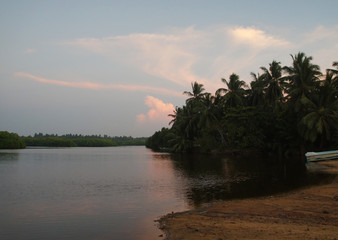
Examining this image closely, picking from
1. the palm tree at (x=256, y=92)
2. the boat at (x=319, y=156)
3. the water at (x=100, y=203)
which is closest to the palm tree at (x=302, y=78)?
the boat at (x=319, y=156)

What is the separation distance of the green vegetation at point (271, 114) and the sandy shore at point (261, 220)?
2853 cm

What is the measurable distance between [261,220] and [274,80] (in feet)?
155

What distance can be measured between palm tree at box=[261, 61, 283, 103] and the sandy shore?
41.3 meters

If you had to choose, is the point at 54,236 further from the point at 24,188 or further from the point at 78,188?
the point at 24,188

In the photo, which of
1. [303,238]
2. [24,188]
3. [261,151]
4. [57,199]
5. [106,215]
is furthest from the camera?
[261,151]

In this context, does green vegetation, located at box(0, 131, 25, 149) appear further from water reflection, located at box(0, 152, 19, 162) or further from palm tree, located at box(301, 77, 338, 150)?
palm tree, located at box(301, 77, 338, 150)

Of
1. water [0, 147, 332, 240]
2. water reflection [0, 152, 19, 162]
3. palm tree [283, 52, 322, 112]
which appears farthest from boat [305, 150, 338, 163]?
water reflection [0, 152, 19, 162]

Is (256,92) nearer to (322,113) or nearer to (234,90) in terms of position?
(234,90)

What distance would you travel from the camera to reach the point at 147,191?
19.9 meters

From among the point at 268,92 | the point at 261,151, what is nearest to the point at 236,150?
the point at 261,151

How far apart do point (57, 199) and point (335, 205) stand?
14723 mm

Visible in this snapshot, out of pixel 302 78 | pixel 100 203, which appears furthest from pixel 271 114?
pixel 100 203

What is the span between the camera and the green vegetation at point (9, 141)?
11914cm

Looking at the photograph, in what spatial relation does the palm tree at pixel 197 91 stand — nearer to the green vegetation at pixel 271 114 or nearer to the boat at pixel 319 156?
the green vegetation at pixel 271 114
